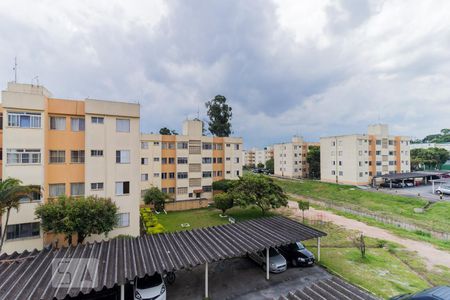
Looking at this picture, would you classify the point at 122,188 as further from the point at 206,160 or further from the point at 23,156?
the point at 206,160

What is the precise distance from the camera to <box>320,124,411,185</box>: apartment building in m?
53.1

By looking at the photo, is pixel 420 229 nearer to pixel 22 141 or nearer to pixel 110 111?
pixel 110 111

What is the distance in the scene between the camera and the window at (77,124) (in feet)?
63.2

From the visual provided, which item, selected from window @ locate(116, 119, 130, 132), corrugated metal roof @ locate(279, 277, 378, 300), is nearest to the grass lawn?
window @ locate(116, 119, 130, 132)

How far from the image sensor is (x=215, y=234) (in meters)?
14.8

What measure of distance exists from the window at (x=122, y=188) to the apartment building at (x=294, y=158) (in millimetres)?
61767

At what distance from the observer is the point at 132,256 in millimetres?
11594

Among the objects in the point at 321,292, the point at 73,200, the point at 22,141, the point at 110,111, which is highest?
the point at 110,111

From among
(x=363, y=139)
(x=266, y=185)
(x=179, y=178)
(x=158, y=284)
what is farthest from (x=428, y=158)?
(x=158, y=284)

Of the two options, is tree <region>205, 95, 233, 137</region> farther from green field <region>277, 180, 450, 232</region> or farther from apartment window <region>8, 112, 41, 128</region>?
apartment window <region>8, 112, 41, 128</region>

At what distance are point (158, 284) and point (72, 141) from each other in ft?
47.5

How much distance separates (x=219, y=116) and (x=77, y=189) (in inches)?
1440

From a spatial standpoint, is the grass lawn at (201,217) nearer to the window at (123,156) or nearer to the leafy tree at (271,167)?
the window at (123,156)

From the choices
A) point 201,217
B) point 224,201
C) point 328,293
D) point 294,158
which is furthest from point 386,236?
point 294,158
